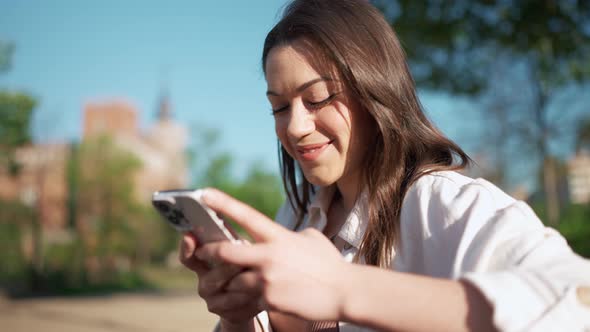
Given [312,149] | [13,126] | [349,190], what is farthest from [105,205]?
[312,149]

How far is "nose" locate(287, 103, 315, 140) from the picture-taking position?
1.51 meters

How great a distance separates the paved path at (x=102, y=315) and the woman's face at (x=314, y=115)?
7.68 metres

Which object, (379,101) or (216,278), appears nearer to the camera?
(216,278)

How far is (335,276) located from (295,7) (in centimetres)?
106

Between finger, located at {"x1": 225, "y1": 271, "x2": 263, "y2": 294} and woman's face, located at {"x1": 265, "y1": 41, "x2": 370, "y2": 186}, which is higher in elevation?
woman's face, located at {"x1": 265, "y1": 41, "x2": 370, "y2": 186}

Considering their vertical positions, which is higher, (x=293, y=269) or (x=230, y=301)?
(x=293, y=269)

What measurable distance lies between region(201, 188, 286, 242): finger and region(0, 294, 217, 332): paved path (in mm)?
8183

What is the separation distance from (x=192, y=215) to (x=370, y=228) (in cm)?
59

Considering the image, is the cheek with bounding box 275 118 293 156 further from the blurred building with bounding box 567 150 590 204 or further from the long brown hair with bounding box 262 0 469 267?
the blurred building with bounding box 567 150 590 204

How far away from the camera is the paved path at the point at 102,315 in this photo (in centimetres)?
952

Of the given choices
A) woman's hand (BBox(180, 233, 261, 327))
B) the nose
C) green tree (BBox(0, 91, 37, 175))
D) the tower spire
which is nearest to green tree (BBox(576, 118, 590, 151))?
the nose

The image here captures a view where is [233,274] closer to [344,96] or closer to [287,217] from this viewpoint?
[344,96]

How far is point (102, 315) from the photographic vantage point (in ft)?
37.9

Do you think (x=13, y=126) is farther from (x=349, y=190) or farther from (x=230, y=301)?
(x=230, y=301)
